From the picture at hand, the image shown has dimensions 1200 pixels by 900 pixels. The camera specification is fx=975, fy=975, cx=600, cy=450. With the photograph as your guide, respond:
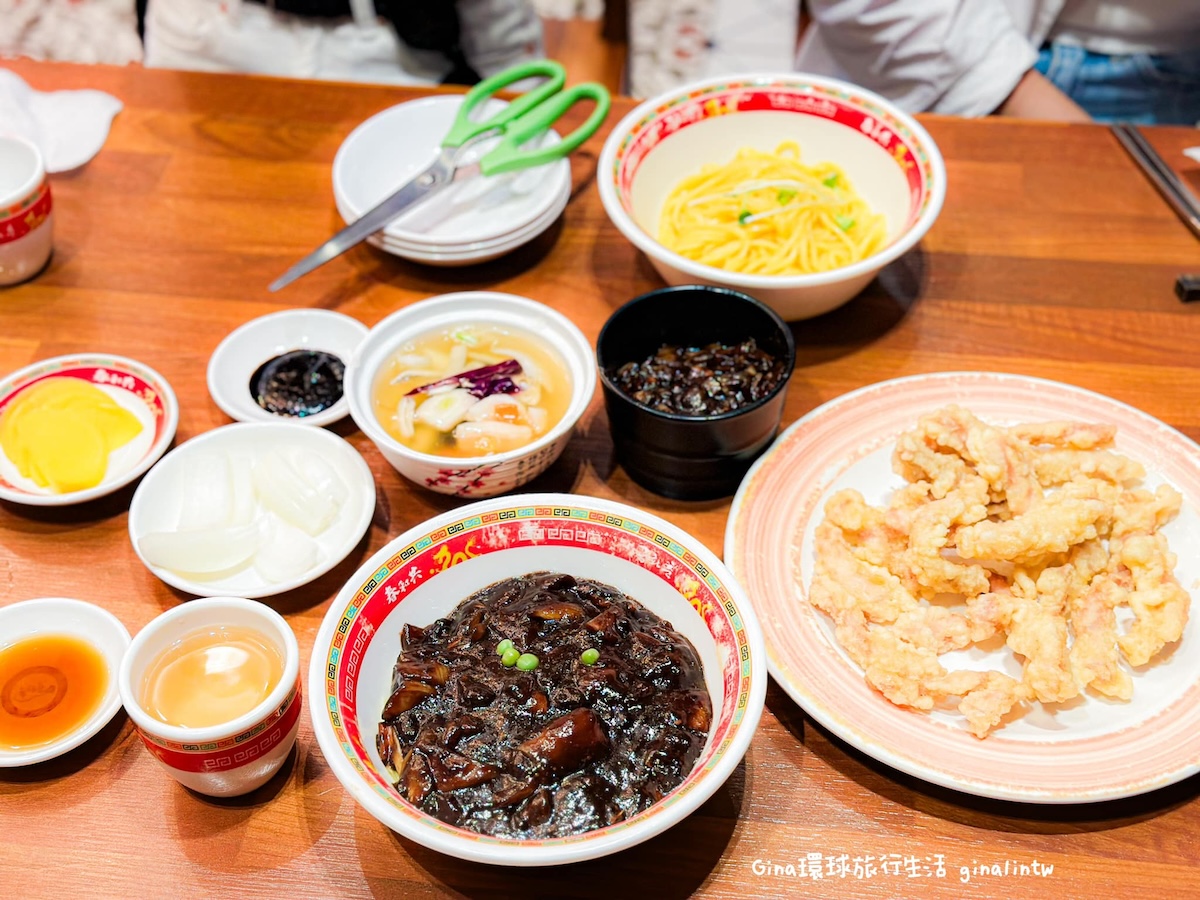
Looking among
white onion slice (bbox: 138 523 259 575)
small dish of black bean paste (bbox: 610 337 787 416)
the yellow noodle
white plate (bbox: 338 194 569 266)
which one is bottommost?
white onion slice (bbox: 138 523 259 575)

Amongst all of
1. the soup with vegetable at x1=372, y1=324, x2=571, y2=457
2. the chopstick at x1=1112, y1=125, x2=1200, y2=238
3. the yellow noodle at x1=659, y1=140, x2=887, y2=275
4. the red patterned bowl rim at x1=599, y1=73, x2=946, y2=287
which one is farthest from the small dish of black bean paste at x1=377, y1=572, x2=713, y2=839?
the chopstick at x1=1112, y1=125, x2=1200, y2=238

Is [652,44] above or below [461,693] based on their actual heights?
below

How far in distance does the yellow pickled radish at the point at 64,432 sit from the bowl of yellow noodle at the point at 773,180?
1272mm

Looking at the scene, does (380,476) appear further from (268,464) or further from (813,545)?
(813,545)

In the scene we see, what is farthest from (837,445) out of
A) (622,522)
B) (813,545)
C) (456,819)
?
(456,819)

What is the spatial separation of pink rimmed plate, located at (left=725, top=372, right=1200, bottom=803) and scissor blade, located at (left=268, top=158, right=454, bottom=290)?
1.23m

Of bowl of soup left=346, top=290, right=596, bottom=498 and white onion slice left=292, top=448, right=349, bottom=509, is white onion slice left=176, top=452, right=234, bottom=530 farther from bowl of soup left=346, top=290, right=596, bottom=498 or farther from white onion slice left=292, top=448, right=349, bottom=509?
bowl of soup left=346, top=290, right=596, bottom=498

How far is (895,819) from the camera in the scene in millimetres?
1672

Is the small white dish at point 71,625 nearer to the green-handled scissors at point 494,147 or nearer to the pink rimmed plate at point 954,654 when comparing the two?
the green-handled scissors at point 494,147

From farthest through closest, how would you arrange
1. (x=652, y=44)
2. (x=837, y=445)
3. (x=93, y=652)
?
(x=652, y=44), (x=837, y=445), (x=93, y=652)

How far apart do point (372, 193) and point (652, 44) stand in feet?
9.45

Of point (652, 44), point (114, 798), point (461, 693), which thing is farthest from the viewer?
point (652, 44)

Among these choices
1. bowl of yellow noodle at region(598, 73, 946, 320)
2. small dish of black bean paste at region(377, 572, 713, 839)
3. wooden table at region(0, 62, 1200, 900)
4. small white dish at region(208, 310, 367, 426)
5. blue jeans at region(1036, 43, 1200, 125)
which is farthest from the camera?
blue jeans at region(1036, 43, 1200, 125)

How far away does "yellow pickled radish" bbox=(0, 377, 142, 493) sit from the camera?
2.13 m
